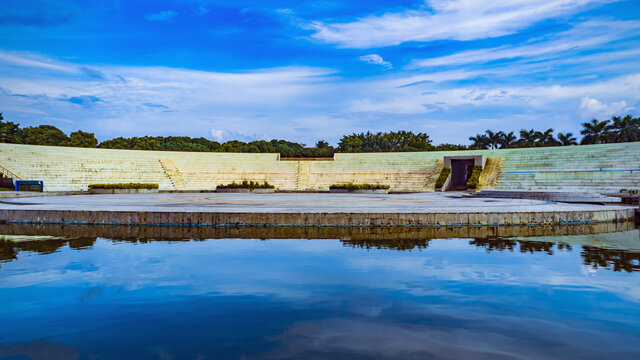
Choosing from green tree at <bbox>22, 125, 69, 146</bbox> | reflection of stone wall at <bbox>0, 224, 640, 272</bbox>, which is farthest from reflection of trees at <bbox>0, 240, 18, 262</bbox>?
green tree at <bbox>22, 125, 69, 146</bbox>

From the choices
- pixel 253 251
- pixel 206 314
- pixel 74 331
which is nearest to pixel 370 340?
pixel 206 314

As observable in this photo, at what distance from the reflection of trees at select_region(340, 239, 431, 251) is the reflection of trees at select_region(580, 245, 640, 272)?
294cm

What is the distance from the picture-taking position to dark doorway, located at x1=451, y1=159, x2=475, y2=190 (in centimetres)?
3700

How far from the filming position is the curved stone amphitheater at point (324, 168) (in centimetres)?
2853

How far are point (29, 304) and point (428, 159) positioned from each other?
113 feet

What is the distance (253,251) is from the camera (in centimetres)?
922

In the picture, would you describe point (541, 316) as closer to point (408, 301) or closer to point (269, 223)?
point (408, 301)

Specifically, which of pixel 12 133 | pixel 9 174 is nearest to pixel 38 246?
pixel 9 174

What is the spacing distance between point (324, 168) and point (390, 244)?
29.4 meters

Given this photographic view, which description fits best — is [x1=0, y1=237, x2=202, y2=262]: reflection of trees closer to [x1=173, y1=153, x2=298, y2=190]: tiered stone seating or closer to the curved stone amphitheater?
the curved stone amphitheater

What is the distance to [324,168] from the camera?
39.3 metres

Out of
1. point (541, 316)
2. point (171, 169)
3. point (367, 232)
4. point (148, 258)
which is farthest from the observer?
point (171, 169)

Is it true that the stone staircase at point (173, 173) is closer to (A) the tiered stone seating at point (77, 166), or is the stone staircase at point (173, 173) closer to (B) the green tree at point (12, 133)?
(A) the tiered stone seating at point (77, 166)

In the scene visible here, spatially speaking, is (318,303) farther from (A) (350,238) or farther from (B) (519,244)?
(B) (519,244)
